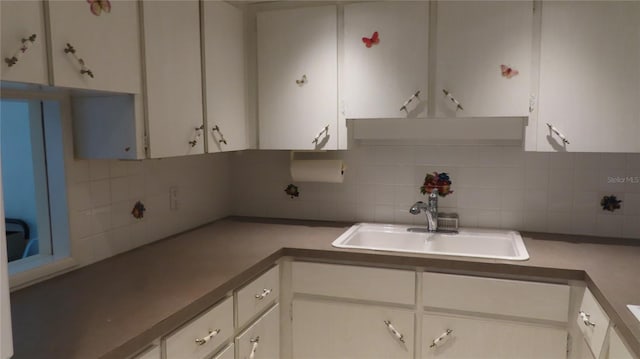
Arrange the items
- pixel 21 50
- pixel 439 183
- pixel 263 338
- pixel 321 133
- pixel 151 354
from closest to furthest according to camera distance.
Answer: pixel 21 50, pixel 151 354, pixel 263 338, pixel 321 133, pixel 439 183

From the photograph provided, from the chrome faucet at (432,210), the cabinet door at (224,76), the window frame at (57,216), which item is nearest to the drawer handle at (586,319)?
the chrome faucet at (432,210)

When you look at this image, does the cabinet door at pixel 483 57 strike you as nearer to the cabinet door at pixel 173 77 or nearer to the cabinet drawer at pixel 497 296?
the cabinet drawer at pixel 497 296

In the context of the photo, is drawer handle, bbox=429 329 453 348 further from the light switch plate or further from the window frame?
the window frame

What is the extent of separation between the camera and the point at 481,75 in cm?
202

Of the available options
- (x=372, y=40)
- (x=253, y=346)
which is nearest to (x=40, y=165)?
(x=253, y=346)

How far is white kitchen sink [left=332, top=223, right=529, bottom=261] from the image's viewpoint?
223cm

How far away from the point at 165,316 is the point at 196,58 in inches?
42.6

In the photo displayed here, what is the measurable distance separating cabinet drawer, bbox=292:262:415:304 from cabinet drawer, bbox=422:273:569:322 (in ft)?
0.29

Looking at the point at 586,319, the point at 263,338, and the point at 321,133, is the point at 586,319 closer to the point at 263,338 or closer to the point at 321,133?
the point at 263,338

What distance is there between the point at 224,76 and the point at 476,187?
→ 4.36 feet

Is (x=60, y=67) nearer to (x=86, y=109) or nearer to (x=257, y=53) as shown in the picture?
(x=86, y=109)

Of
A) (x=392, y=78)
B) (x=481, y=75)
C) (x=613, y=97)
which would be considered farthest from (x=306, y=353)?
(x=613, y=97)

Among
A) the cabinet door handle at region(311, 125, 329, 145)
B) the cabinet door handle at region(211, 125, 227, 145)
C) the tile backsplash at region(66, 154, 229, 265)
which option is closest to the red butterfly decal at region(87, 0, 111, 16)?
the tile backsplash at region(66, 154, 229, 265)

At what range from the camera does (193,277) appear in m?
1.65
